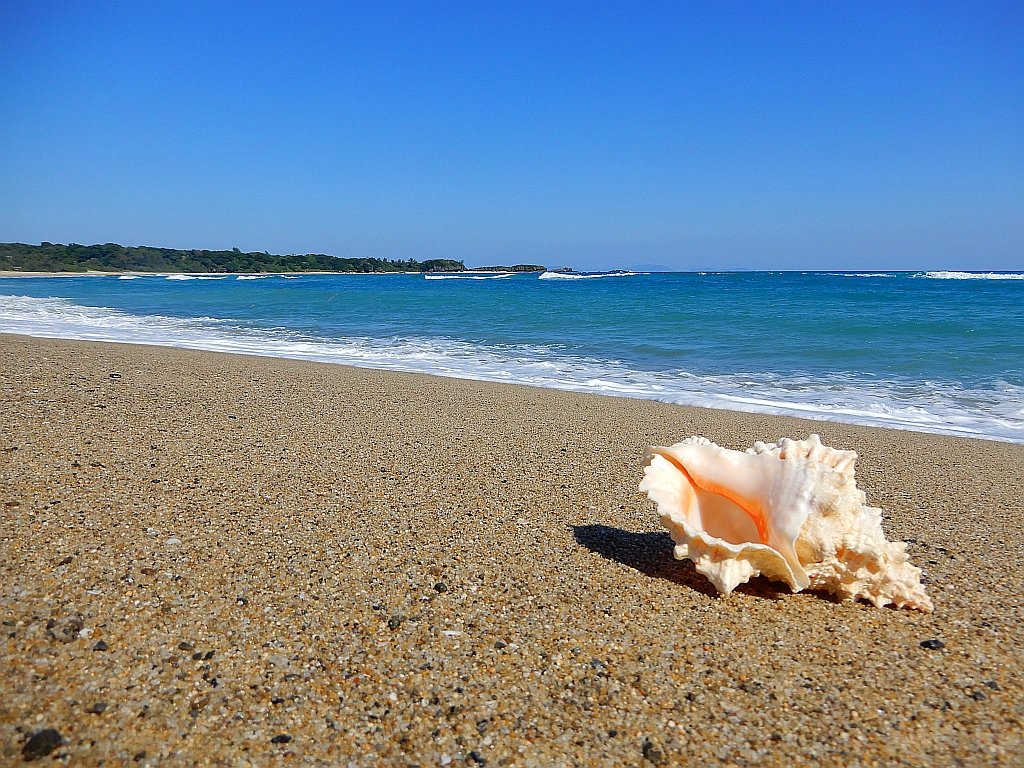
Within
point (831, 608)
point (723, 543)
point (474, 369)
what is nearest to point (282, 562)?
point (723, 543)

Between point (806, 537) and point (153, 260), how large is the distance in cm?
9116

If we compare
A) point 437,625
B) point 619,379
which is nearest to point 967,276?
point 619,379

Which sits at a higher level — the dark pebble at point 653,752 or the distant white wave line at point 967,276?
the distant white wave line at point 967,276

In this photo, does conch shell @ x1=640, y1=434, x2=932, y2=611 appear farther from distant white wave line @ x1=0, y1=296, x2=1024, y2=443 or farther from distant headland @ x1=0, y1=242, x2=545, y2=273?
distant headland @ x1=0, y1=242, x2=545, y2=273

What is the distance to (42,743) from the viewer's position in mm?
1606

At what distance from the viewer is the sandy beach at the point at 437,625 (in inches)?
68.9

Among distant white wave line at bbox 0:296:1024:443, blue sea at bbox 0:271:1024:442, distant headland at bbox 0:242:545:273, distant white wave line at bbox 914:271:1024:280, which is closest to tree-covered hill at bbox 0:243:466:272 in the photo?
distant headland at bbox 0:242:545:273

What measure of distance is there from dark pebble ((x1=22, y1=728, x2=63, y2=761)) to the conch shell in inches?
75.6

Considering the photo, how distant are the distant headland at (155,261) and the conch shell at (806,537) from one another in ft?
254

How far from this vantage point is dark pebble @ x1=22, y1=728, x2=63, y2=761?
1576mm

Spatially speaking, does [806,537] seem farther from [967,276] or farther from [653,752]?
[967,276]

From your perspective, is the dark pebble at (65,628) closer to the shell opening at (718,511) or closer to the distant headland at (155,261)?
the shell opening at (718,511)

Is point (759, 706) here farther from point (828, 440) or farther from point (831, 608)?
point (828, 440)

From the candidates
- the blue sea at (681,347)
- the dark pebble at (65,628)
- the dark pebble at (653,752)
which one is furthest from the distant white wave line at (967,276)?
the dark pebble at (65,628)
